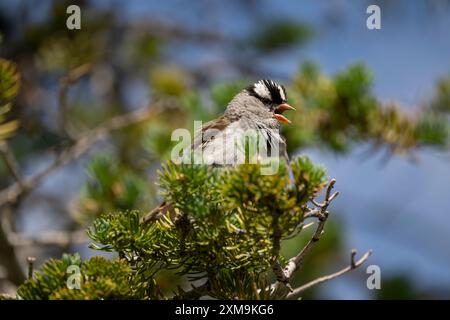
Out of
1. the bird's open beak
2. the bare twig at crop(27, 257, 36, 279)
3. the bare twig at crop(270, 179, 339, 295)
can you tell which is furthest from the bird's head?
the bare twig at crop(27, 257, 36, 279)

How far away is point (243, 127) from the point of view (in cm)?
255

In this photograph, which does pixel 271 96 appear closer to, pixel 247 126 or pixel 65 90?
pixel 247 126

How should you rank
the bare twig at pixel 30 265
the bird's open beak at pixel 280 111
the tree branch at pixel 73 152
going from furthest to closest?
the bird's open beak at pixel 280 111 < the tree branch at pixel 73 152 < the bare twig at pixel 30 265

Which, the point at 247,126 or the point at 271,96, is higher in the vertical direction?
the point at 271,96

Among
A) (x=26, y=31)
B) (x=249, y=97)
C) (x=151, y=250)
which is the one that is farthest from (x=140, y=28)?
(x=151, y=250)

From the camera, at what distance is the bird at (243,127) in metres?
2.14

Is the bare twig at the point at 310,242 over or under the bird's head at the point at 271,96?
under

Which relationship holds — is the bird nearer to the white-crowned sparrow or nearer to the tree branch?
the white-crowned sparrow

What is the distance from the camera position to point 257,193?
4.42 feet

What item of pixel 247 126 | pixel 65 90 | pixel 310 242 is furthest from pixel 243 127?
pixel 310 242

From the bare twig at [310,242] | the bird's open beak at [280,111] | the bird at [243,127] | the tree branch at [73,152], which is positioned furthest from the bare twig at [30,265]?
the bird's open beak at [280,111]

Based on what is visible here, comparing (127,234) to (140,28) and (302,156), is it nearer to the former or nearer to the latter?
(302,156)

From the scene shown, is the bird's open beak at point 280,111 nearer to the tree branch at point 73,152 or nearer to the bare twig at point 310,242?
the tree branch at point 73,152

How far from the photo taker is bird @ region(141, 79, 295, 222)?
7.01 feet
